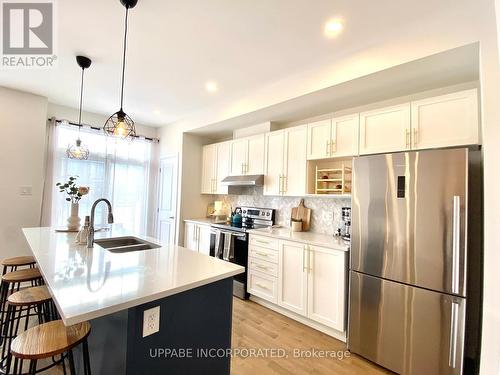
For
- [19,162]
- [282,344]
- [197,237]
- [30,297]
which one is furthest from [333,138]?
[19,162]

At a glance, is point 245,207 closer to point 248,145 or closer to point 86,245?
point 248,145

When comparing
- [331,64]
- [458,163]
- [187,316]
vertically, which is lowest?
[187,316]

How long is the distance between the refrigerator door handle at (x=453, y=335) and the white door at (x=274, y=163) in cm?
204

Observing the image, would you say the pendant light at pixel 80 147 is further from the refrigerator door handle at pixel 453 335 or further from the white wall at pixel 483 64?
the refrigerator door handle at pixel 453 335

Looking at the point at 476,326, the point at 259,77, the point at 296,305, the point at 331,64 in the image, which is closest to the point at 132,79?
the point at 259,77

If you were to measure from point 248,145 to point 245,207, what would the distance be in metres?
1.06

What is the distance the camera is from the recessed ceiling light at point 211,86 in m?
3.05

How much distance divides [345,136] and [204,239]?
2624 millimetres

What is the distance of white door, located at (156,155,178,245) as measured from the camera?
455cm

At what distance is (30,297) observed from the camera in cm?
171

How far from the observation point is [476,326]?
197 cm

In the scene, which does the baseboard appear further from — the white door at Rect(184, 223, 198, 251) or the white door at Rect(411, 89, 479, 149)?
the white door at Rect(411, 89, 479, 149)

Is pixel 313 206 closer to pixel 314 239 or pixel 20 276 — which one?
pixel 314 239

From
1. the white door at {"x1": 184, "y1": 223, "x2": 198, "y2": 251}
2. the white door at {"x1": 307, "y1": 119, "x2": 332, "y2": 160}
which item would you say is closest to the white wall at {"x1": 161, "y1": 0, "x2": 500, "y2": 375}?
the white door at {"x1": 307, "y1": 119, "x2": 332, "y2": 160}
